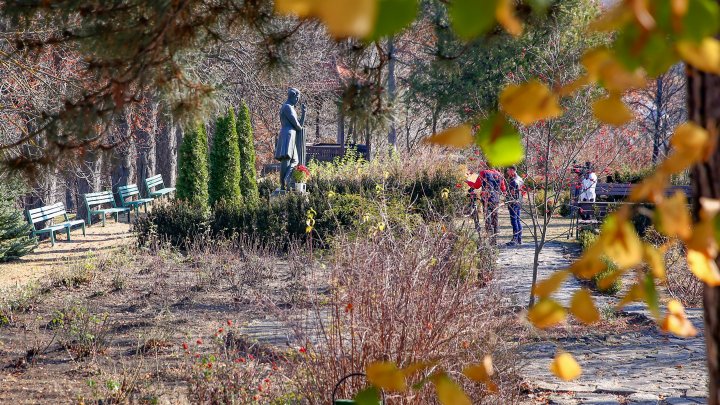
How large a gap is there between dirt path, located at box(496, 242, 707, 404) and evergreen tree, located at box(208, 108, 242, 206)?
25.8 feet

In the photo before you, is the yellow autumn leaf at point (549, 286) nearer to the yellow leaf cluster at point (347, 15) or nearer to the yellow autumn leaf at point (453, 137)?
the yellow autumn leaf at point (453, 137)

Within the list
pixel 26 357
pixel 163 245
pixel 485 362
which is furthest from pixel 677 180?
pixel 485 362

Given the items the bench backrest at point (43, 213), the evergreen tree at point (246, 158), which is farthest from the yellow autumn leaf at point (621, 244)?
the evergreen tree at point (246, 158)

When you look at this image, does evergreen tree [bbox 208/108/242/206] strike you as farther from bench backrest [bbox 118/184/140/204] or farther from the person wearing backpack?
the person wearing backpack

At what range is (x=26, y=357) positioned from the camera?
6.62m

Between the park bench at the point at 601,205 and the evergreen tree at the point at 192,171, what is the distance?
7.32 m

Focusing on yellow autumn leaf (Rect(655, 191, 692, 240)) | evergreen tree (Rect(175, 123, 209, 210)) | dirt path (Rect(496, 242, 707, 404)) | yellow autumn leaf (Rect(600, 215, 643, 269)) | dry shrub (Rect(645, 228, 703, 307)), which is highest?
evergreen tree (Rect(175, 123, 209, 210))

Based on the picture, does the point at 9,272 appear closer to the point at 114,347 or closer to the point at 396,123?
the point at 114,347

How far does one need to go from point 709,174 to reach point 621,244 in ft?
1.66

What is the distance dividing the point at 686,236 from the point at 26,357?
684 centimetres

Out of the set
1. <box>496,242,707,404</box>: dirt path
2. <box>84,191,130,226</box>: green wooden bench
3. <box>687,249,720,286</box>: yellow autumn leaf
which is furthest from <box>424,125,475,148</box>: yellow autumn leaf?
<box>84,191,130,226</box>: green wooden bench

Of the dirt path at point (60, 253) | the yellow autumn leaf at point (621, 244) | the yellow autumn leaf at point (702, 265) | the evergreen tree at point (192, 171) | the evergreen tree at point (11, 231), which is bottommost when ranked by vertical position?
the dirt path at point (60, 253)

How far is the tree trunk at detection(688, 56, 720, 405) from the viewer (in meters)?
1.16

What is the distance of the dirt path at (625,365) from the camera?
219 inches
